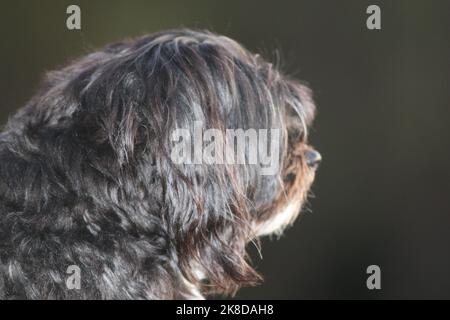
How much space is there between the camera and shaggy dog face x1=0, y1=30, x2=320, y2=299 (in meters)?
1.70

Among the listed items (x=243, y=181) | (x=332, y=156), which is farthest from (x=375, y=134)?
(x=243, y=181)

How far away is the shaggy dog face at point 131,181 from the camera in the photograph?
5.57 ft

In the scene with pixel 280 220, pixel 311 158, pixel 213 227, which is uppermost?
pixel 311 158

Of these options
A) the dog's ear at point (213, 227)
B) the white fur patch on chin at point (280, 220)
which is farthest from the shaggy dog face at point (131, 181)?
the white fur patch on chin at point (280, 220)

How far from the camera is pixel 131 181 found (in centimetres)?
177

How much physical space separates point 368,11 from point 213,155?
6.99 ft

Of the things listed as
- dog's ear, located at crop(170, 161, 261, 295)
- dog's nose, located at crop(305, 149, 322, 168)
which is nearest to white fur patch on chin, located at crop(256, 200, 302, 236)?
dog's nose, located at crop(305, 149, 322, 168)

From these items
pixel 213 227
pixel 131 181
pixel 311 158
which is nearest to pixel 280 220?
pixel 311 158

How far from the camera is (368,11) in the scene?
356cm

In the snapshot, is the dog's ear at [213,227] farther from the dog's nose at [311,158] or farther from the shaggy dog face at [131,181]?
the dog's nose at [311,158]

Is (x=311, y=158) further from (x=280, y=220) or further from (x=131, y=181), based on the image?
(x=131, y=181)

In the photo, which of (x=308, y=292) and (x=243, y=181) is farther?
(x=308, y=292)

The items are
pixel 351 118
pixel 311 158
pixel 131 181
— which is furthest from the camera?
pixel 351 118
